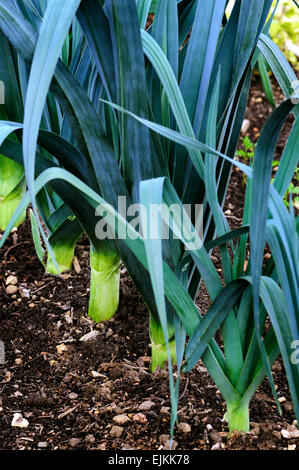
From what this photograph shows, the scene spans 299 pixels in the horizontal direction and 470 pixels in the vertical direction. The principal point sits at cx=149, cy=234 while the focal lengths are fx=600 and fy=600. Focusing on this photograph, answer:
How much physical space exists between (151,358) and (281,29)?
1.77 metres

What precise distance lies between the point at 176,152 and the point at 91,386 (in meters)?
0.47

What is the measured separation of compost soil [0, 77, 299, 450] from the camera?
1.04m

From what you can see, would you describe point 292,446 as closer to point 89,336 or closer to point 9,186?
point 89,336

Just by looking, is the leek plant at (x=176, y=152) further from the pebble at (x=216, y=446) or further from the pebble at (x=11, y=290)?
the pebble at (x=11, y=290)

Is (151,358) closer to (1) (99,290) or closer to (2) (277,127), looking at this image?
(1) (99,290)

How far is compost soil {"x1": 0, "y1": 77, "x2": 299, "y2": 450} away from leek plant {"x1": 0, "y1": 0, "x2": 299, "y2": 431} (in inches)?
3.2

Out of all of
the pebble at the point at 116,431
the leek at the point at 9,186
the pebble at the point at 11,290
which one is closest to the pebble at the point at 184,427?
the pebble at the point at 116,431

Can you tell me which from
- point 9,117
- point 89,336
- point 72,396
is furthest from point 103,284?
point 9,117

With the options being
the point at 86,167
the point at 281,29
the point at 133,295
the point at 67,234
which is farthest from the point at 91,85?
the point at 281,29

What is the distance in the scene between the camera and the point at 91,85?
1131 mm

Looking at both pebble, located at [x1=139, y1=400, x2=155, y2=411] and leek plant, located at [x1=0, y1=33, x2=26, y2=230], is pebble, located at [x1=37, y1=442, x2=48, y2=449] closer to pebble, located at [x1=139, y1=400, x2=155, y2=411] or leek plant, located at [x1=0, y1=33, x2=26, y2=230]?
pebble, located at [x1=139, y1=400, x2=155, y2=411]

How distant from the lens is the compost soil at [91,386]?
3.43 feet

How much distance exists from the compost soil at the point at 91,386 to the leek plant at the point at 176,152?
0.26 ft

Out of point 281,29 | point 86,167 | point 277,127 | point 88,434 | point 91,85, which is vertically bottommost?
point 88,434
